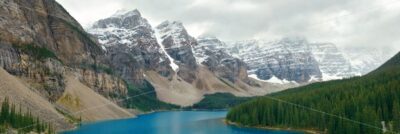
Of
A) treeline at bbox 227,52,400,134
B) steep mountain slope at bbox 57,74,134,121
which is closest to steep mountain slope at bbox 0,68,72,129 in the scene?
steep mountain slope at bbox 57,74,134,121

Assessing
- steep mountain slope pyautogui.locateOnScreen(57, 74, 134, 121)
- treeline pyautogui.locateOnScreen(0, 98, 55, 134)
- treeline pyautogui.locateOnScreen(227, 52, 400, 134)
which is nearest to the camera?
treeline pyautogui.locateOnScreen(0, 98, 55, 134)

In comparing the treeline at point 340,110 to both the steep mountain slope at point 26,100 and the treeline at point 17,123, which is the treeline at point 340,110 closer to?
the treeline at point 17,123

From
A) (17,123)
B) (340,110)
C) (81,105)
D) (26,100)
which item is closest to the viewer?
(17,123)

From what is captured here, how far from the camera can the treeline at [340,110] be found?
3989 inches

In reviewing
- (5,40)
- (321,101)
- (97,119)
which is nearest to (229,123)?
(321,101)

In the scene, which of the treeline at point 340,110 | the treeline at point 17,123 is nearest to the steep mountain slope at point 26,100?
the treeline at point 17,123

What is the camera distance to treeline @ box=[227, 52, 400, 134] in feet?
332

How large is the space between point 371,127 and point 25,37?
12236 centimetres

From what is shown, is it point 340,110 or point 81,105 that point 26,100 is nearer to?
point 81,105

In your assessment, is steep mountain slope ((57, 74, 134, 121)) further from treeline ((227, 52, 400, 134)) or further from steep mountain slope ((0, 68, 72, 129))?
treeline ((227, 52, 400, 134))

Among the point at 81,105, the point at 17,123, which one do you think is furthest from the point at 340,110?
the point at 81,105

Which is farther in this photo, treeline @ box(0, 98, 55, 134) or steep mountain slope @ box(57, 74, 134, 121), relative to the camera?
steep mountain slope @ box(57, 74, 134, 121)

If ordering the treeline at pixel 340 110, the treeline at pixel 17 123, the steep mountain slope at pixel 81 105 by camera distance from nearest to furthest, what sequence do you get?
1. the treeline at pixel 17 123
2. the treeline at pixel 340 110
3. the steep mountain slope at pixel 81 105

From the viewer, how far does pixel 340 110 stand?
114m
